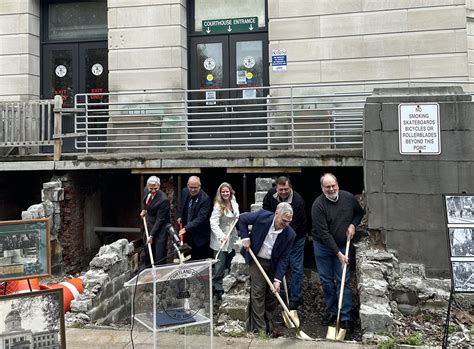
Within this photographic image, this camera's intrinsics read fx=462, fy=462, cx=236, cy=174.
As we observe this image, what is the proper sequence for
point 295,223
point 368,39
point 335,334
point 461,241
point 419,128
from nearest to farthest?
point 461,241 < point 335,334 < point 295,223 < point 419,128 < point 368,39

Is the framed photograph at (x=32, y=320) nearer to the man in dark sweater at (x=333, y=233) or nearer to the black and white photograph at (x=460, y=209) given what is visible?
the man in dark sweater at (x=333, y=233)

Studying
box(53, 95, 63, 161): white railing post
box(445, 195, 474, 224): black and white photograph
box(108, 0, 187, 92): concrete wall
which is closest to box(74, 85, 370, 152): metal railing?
box(108, 0, 187, 92): concrete wall

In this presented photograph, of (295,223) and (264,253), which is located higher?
(295,223)

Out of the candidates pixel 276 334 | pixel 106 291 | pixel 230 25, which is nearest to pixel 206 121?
pixel 230 25

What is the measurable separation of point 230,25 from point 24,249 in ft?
30.3

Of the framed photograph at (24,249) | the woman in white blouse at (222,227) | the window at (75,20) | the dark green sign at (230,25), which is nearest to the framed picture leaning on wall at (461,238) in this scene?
the woman in white blouse at (222,227)

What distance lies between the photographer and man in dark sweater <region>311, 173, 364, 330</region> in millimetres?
6340

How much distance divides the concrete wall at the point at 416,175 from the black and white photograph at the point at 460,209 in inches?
68.1

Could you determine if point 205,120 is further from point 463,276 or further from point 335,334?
point 463,276

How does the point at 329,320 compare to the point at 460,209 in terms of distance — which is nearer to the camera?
the point at 460,209

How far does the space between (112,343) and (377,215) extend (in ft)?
14.2

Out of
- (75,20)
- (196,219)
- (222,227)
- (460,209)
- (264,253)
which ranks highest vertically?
(75,20)

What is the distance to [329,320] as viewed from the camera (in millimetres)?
6621

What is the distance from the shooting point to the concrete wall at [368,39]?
10891 mm
